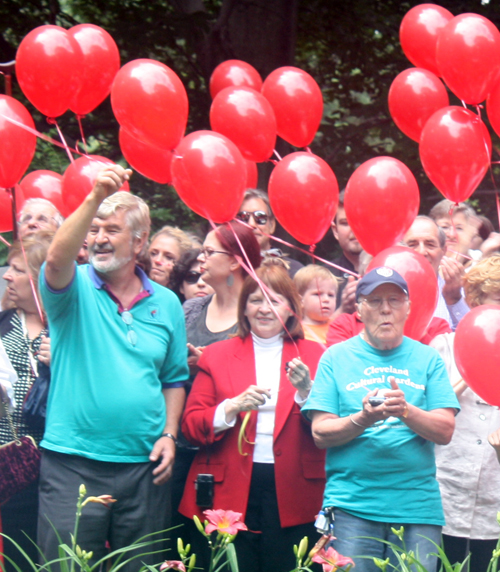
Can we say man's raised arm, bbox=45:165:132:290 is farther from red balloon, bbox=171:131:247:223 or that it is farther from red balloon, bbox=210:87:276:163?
red balloon, bbox=210:87:276:163

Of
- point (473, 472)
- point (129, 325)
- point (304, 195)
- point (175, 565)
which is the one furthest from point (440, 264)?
point (175, 565)

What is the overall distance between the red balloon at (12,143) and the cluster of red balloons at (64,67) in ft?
0.39

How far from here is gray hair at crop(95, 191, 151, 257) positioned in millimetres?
2945

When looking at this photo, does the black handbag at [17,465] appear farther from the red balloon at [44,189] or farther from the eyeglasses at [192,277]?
the red balloon at [44,189]

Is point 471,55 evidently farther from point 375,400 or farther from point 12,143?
point 12,143

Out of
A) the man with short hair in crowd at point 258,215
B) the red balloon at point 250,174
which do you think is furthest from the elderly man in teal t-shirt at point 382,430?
the red balloon at point 250,174

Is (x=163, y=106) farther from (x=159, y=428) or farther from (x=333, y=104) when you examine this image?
(x=333, y=104)

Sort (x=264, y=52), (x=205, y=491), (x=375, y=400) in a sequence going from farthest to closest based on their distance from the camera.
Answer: (x=264, y=52)
(x=205, y=491)
(x=375, y=400)

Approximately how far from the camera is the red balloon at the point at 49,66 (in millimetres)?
→ 3684

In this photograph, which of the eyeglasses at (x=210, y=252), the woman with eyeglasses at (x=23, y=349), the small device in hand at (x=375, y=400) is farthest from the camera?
the eyeglasses at (x=210, y=252)

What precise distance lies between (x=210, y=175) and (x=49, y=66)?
105 cm

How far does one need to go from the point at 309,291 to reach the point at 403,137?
3.46m

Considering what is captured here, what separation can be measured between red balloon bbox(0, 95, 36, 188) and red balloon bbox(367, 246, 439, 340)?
68.6 inches

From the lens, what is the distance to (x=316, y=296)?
374 centimetres
